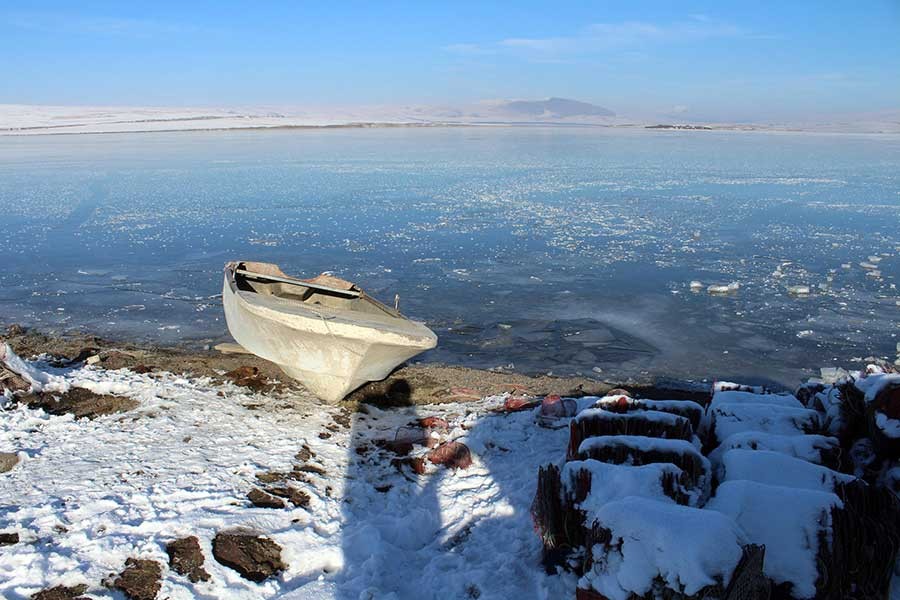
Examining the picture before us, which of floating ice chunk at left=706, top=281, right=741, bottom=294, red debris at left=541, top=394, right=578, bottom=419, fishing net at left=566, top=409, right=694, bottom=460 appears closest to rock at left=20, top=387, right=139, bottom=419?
red debris at left=541, top=394, right=578, bottom=419

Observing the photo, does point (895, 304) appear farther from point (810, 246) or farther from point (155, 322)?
point (155, 322)

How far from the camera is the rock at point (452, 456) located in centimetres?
536

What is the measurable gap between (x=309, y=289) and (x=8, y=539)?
5362 mm

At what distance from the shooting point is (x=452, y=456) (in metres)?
5.40

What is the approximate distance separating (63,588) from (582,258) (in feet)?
35.3

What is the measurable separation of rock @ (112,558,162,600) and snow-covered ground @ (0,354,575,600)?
2.0 inches

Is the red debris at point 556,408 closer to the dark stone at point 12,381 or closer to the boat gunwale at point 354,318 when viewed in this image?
the boat gunwale at point 354,318

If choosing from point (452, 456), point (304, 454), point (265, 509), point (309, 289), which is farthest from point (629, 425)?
point (309, 289)

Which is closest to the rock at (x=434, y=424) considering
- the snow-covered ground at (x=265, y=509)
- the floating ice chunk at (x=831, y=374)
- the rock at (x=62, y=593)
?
the snow-covered ground at (x=265, y=509)

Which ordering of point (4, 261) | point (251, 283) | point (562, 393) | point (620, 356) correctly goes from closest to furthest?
point (562, 393), point (620, 356), point (251, 283), point (4, 261)

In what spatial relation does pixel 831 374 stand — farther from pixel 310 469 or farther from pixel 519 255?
pixel 519 255

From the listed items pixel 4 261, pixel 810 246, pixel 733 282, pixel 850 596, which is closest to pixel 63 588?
pixel 850 596

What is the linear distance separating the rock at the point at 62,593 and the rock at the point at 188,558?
464mm

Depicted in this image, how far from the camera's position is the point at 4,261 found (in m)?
12.8
